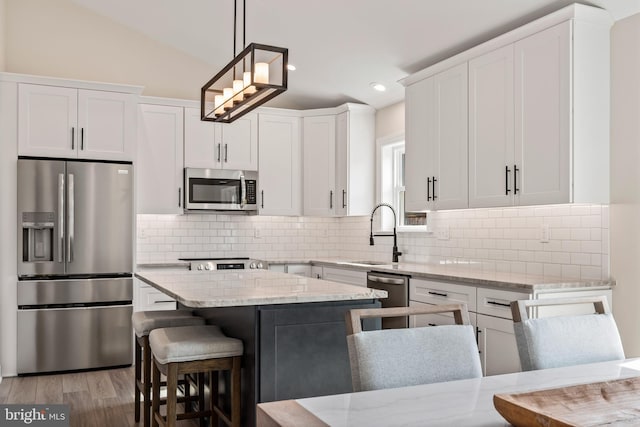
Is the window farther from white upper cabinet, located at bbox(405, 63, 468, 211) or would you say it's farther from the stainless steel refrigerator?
the stainless steel refrigerator

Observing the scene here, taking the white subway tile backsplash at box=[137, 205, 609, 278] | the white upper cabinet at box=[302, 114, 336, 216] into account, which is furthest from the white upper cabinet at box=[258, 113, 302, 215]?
the white subway tile backsplash at box=[137, 205, 609, 278]

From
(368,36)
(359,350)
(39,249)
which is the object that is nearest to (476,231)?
(368,36)

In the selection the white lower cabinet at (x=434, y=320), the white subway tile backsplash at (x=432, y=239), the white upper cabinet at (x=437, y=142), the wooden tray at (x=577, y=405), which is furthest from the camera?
the white upper cabinet at (x=437, y=142)

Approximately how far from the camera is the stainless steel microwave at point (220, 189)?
18.3 feet

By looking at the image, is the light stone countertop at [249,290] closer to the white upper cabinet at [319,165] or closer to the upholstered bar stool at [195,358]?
the upholstered bar stool at [195,358]

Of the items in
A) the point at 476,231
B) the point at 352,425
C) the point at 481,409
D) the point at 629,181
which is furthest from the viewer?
the point at 476,231

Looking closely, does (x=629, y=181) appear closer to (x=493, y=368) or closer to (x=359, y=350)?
(x=493, y=368)

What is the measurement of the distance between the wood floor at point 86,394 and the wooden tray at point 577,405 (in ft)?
8.79

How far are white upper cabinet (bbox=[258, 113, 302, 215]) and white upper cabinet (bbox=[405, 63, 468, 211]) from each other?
5.41 ft

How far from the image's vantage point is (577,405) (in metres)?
1.21

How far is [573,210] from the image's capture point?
11.7ft

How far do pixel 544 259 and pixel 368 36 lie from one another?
2.15 m

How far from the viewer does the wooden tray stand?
1104 mm

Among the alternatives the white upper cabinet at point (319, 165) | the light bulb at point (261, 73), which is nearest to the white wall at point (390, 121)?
the white upper cabinet at point (319, 165)
